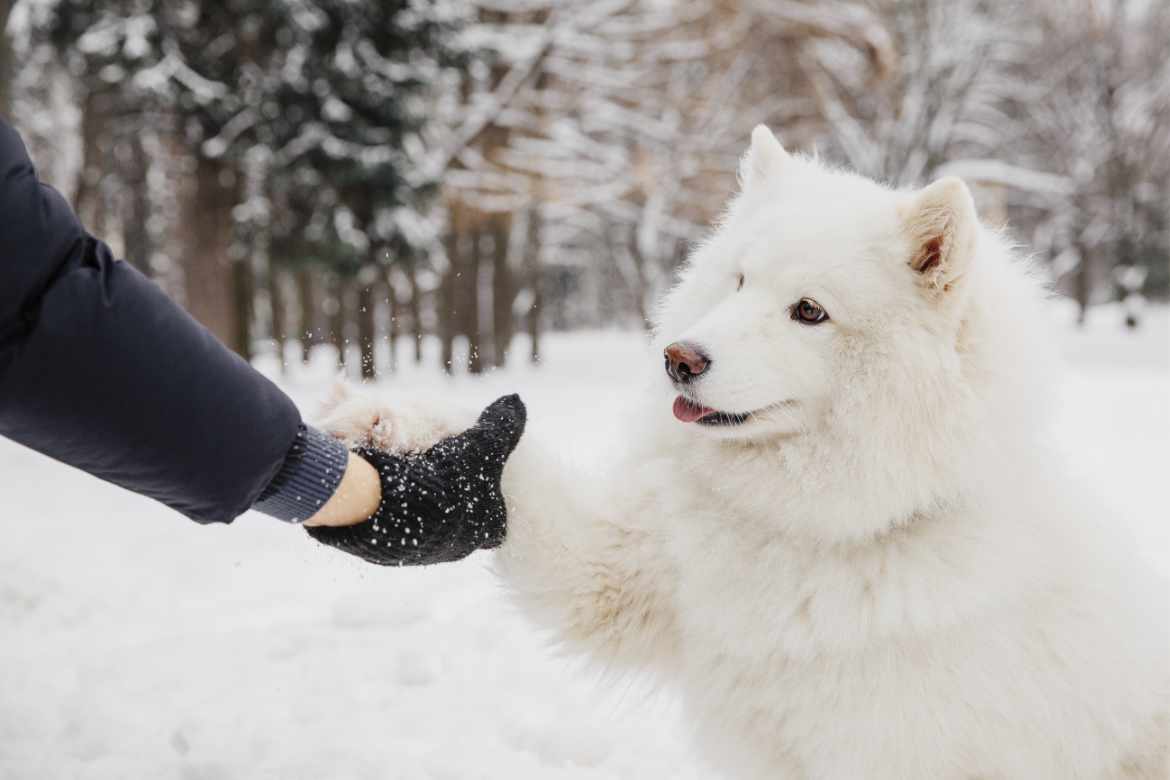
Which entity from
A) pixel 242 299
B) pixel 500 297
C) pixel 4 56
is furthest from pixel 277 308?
pixel 4 56

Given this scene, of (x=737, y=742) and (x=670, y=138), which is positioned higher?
(x=737, y=742)

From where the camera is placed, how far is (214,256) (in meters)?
10.7

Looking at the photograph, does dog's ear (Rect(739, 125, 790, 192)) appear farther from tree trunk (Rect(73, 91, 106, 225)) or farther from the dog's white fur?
tree trunk (Rect(73, 91, 106, 225))

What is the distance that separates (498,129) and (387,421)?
1318cm

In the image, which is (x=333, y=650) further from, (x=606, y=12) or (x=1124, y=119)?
(x=1124, y=119)

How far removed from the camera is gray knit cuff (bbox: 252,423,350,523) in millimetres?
1689

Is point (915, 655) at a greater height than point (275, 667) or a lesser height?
greater


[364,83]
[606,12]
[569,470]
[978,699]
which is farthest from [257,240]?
[978,699]

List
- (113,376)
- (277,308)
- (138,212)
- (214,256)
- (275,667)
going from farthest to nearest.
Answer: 1. (138,212)
2. (214,256)
3. (277,308)
4. (275,667)
5. (113,376)

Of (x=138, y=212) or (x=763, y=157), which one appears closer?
(x=763, y=157)

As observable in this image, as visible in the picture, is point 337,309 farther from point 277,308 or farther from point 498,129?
point 498,129

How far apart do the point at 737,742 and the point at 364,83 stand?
9333mm

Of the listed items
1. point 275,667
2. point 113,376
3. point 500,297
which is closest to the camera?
point 113,376

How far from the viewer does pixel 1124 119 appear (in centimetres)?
2188
